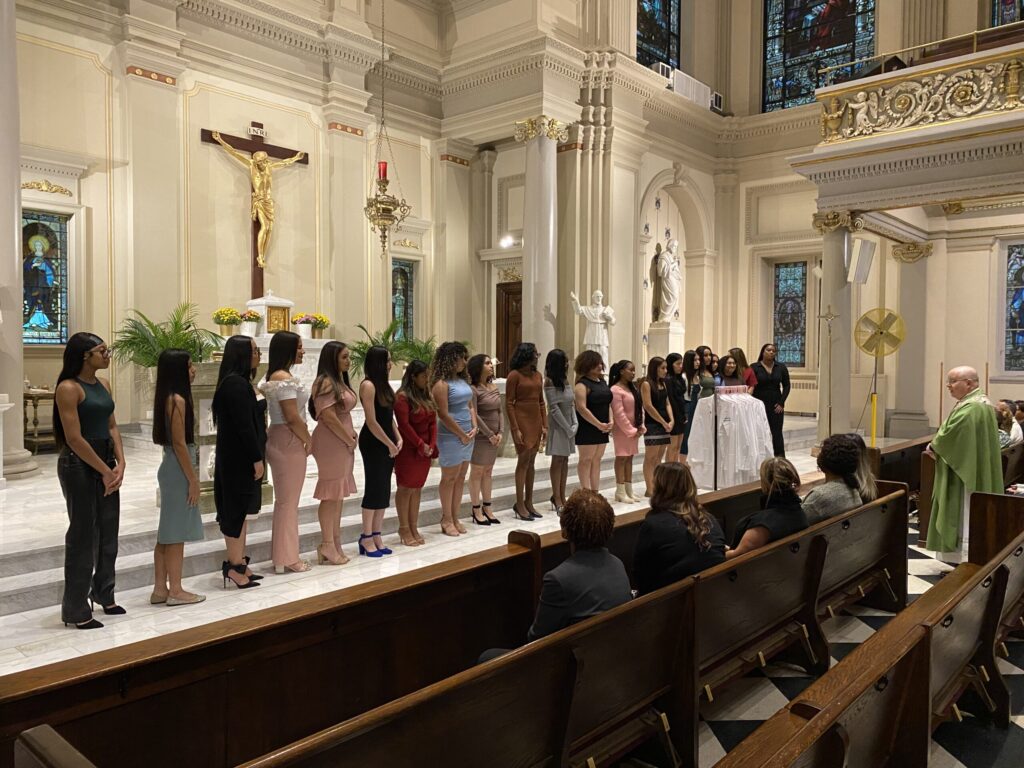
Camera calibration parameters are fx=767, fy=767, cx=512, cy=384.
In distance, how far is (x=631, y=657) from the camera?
2.39 meters

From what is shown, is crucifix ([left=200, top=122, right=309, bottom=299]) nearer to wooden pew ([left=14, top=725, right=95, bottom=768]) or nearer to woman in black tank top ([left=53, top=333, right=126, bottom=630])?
woman in black tank top ([left=53, top=333, right=126, bottom=630])

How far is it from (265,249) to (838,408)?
850 centimetres

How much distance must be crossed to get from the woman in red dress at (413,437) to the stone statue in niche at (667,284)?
9.96m

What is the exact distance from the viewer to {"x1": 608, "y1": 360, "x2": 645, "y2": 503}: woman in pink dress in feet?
23.6

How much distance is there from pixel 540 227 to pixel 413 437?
23.7ft

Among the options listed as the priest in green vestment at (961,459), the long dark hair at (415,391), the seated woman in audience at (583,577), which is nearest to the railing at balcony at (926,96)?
the priest in green vestment at (961,459)

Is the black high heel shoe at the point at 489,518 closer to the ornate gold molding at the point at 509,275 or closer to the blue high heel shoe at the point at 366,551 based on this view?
the blue high heel shoe at the point at 366,551

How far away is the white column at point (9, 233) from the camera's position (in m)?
6.93

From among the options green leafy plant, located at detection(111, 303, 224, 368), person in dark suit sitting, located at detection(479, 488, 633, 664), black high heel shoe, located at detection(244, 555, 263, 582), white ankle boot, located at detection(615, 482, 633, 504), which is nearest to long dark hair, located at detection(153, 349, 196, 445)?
black high heel shoe, located at detection(244, 555, 263, 582)

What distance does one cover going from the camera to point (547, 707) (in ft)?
6.81

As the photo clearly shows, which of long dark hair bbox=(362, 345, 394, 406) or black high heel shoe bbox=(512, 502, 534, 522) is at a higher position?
long dark hair bbox=(362, 345, 394, 406)

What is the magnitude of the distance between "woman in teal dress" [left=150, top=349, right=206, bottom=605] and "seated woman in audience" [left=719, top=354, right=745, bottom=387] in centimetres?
559

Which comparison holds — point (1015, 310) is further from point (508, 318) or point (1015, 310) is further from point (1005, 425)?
point (508, 318)

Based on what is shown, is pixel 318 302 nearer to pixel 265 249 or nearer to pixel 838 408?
pixel 265 249
